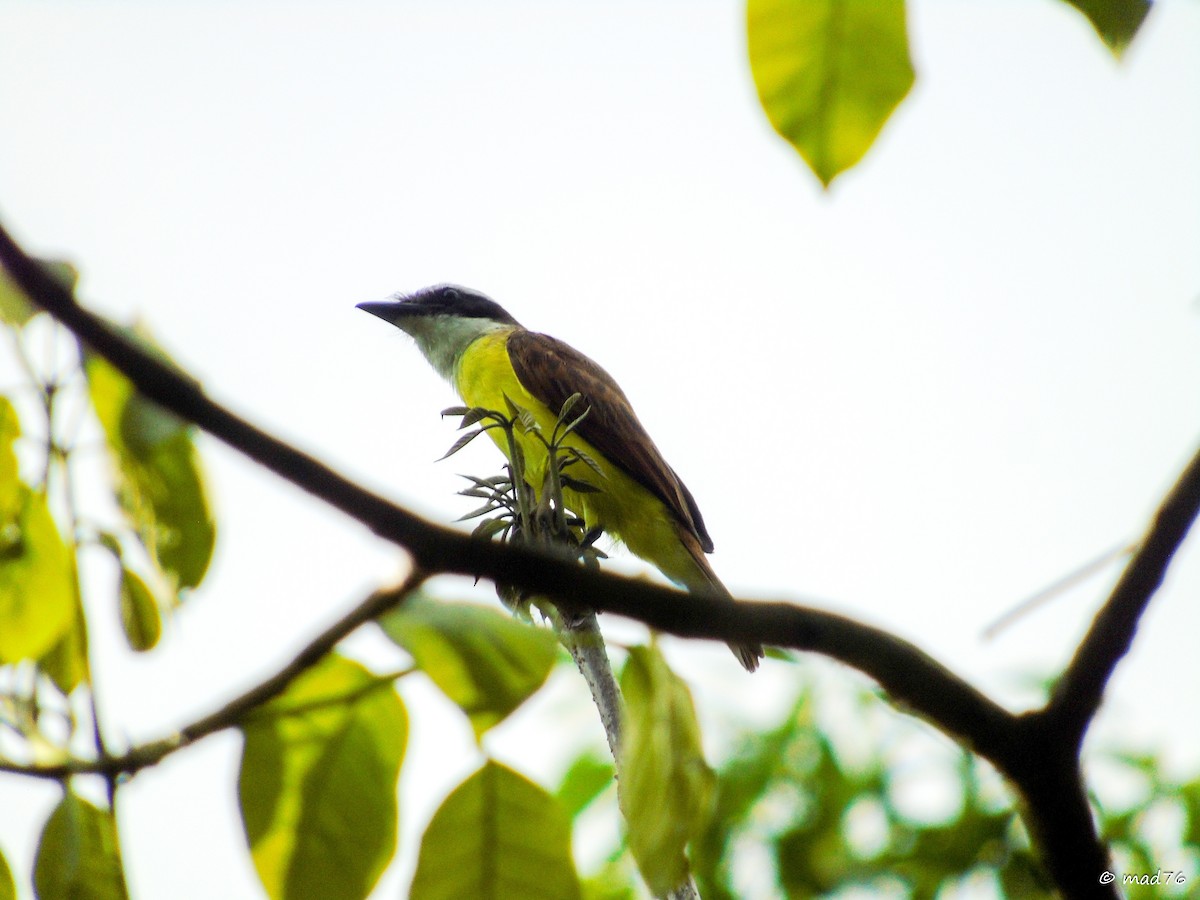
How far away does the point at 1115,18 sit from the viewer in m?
1.20

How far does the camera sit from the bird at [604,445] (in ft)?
15.5

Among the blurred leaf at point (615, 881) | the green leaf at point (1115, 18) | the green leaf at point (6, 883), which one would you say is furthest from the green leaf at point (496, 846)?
the blurred leaf at point (615, 881)

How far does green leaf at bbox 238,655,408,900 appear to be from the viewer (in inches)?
46.8

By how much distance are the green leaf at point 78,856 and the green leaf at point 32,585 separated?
0.97 ft

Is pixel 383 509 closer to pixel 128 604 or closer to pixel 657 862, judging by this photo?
pixel 657 862

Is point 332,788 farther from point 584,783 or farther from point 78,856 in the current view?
point 584,783

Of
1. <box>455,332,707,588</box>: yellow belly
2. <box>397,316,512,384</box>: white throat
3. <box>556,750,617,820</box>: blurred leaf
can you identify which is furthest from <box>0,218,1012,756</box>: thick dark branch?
<box>397,316,512,384</box>: white throat

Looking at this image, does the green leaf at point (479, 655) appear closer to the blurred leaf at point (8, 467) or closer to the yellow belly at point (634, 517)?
the blurred leaf at point (8, 467)

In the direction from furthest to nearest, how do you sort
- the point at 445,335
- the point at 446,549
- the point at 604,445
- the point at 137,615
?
the point at 445,335 → the point at 604,445 → the point at 137,615 → the point at 446,549

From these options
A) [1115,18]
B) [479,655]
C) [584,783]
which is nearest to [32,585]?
[479,655]

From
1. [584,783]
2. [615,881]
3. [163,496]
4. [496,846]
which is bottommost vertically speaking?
[615,881]

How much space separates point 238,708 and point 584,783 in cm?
227

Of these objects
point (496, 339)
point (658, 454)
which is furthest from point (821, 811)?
point (496, 339)

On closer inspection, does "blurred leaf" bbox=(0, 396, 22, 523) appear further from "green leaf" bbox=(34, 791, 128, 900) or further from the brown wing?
the brown wing
